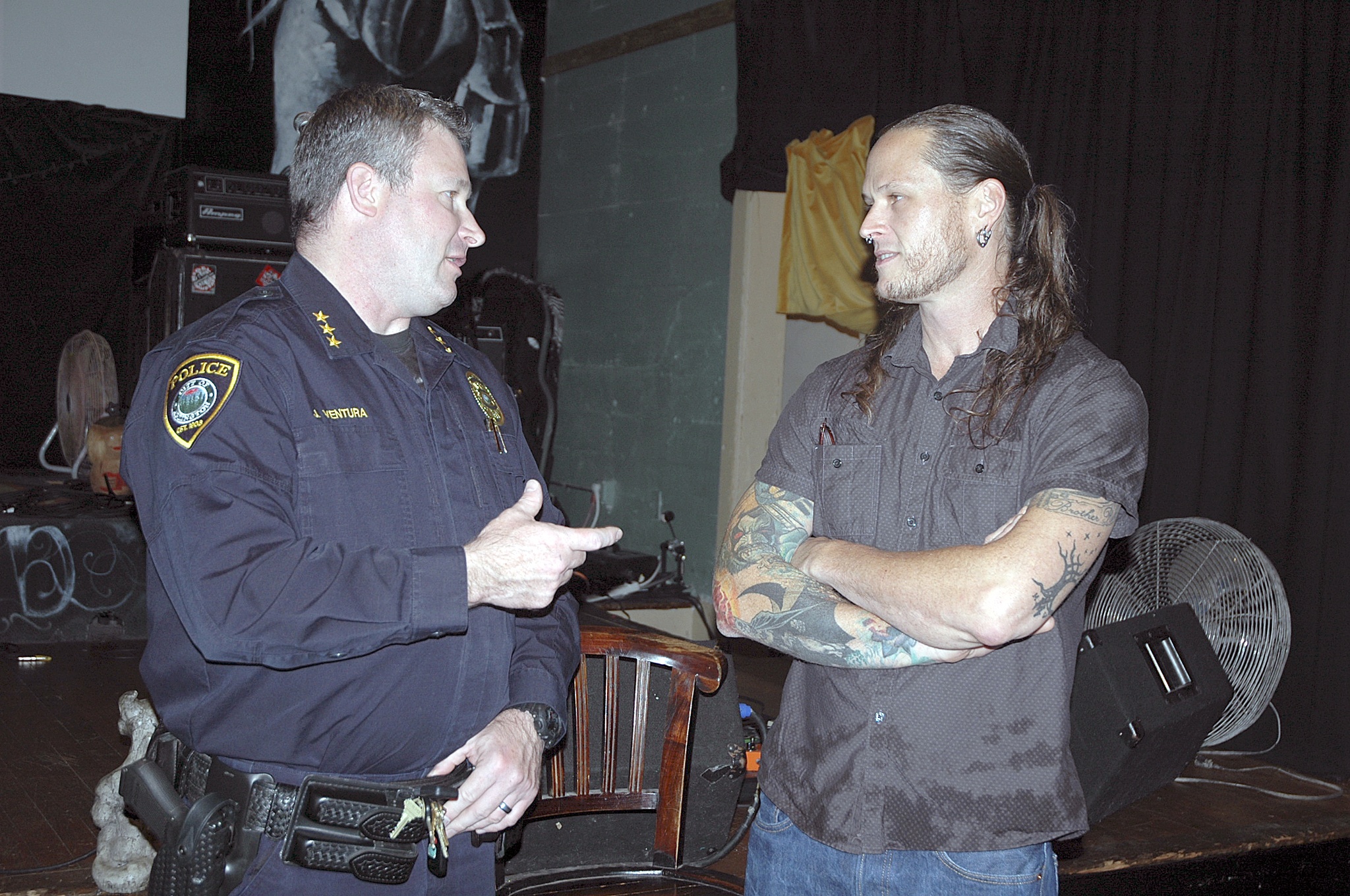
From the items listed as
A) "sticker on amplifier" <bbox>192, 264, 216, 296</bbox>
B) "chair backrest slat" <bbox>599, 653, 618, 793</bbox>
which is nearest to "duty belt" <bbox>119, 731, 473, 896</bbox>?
"chair backrest slat" <bbox>599, 653, 618, 793</bbox>

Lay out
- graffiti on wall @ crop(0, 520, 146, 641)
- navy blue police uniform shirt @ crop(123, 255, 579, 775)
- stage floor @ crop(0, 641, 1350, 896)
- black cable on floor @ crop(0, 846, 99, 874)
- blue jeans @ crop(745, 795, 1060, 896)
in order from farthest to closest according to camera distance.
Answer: graffiti on wall @ crop(0, 520, 146, 641)
stage floor @ crop(0, 641, 1350, 896)
black cable on floor @ crop(0, 846, 99, 874)
blue jeans @ crop(745, 795, 1060, 896)
navy blue police uniform shirt @ crop(123, 255, 579, 775)

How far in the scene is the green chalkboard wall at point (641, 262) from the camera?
6363 millimetres

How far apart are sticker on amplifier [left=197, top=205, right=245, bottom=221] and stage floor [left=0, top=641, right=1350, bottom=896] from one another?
225cm

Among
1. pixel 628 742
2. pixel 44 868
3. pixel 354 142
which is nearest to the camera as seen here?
pixel 354 142

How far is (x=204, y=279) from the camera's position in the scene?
5.05 metres

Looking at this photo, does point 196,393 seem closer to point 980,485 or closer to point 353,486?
point 353,486

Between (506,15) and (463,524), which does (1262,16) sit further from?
(506,15)

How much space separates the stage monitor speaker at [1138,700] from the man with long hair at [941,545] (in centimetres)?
132

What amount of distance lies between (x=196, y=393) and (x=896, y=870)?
106 centimetres

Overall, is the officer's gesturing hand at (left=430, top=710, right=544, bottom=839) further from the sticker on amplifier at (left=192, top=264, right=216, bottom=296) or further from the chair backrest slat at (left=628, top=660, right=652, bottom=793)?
the sticker on amplifier at (left=192, top=264, right=216, bottom=296)

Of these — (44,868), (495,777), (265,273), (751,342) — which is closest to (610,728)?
(495,777)

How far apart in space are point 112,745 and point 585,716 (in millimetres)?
2229

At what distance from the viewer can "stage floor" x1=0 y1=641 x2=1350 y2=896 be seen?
2.74 metres

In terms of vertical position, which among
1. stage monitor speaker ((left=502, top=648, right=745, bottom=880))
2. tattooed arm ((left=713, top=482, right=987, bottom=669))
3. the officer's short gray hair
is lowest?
stage monitor speaker ((left=502, top=648, right=745, bottom=880))
